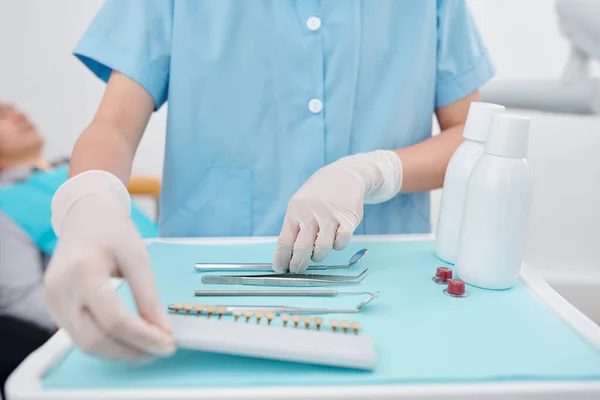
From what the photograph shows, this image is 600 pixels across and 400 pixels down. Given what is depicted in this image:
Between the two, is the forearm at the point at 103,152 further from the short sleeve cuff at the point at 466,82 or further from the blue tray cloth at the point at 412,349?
the short sleeve cuff at the point at 466,82

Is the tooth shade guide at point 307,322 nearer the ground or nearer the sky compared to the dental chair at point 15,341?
nearer the sky

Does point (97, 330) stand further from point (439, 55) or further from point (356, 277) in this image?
point (439, 55)

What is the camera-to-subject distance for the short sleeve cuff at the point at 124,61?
95cm

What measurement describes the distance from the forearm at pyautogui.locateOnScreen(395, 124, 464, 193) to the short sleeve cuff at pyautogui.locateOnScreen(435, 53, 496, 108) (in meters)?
0.10

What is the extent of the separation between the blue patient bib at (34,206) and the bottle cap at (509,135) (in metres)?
1.57

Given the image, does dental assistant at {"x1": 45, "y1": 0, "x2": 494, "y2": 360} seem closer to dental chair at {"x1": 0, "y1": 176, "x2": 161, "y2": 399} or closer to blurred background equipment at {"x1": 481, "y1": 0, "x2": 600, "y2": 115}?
blurred background equipment at {"x1": 481, "y1": 0, "x2": 600, "y2": 115}

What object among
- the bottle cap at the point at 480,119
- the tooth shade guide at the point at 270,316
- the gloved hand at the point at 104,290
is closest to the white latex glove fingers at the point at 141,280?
the gloved hand at the point at 104,290

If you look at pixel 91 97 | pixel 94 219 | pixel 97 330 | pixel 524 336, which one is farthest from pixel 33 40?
pixel 524 336

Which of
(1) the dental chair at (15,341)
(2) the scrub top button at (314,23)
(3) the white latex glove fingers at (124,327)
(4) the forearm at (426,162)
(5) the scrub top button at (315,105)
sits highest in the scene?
(2) the scrub top button at (314,23)

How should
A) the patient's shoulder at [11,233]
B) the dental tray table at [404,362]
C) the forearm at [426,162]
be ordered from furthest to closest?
the patient's shoulder at [11,233]
the forearm at [426,162]
the dental tray table at [404,362]

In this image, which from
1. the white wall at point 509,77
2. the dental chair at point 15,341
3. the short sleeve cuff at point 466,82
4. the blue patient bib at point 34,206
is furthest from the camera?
the white wall at point 509,77

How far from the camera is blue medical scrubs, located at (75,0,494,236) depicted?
0.96 metres

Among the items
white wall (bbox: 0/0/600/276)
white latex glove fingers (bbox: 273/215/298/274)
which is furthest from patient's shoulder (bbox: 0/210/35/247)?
white latex glove fingers (bbox: 273/215/298/274)

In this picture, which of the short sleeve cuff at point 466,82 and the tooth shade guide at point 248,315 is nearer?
the tooth shade guide at point 248,315
